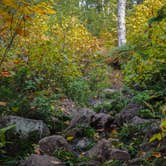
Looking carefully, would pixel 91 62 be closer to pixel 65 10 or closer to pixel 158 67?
pixel 65 10

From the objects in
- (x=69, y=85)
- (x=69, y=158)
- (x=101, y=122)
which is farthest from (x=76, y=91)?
(x=69, y=158)

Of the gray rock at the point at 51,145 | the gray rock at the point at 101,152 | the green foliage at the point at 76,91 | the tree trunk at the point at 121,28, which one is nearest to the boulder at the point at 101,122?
the gray rock at the point at 51,145

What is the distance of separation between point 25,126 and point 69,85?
2.42 meters

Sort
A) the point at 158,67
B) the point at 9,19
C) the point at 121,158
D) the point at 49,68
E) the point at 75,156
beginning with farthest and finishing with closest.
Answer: the point at 49,68 < the point at 158,67 < the point at 75,156 < the point at 121,158 < the point at 9,19

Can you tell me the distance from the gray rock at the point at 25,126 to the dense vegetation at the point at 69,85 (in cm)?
9

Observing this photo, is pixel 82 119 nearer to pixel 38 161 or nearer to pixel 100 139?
pixel 100 139

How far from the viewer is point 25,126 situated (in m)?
5.55

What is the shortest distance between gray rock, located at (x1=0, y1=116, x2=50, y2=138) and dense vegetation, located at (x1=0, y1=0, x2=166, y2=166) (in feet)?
0.29

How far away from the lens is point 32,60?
7.96 meters

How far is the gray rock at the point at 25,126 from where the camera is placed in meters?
5.38

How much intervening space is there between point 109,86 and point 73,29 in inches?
103

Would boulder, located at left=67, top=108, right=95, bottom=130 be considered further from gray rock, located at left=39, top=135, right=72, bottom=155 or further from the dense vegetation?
gray rock, located at left=39, top=135, right=72, bottom=155

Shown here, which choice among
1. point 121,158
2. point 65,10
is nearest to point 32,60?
point 121,158

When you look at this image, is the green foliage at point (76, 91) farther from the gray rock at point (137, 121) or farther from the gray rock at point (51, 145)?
the gray rock at point (51, 145)
